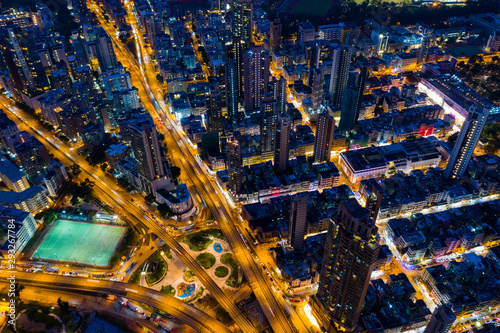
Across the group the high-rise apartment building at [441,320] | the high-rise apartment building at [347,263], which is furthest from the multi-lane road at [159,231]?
the high-rise apartment building at [441,320]

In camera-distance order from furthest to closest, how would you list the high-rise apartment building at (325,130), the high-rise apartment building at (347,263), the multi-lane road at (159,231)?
the high-rise apartment building at (325,130), the multi-lane road at (159,231), the high-rise apartment building at (347,263)

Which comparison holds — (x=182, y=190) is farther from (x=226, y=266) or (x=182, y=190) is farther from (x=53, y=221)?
(x=53, y=221)

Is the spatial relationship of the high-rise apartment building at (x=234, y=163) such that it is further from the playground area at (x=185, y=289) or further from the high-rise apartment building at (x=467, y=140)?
the high-rise apartment building at (x=467, y=140)

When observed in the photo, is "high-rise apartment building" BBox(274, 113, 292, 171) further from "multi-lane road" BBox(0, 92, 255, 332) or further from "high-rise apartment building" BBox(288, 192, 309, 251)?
"multi-lane road" BBox(0, 92, 255, 332)

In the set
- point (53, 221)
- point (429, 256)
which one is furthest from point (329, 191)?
point (53, 221)

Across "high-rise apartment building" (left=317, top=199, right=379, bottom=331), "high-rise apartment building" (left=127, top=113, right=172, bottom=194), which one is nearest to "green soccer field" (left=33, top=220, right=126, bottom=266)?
"high-rise apartment building" (left=127, top=113, right=172, bottom=194)
